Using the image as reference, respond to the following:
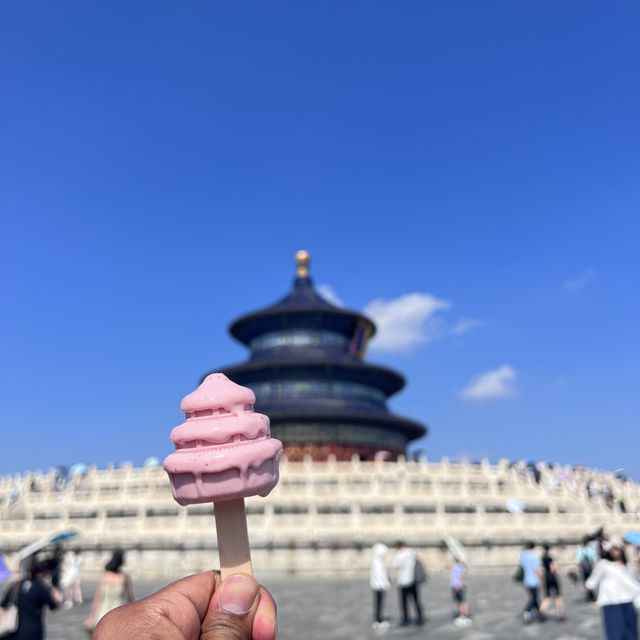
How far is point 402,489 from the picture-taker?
19.1m

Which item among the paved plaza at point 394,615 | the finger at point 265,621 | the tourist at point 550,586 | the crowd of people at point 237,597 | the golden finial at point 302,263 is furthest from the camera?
the golden finial at point 302,263

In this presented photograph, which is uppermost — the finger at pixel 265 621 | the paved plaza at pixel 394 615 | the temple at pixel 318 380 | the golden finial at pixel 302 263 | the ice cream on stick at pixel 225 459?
the golden finial at pixel 302 263

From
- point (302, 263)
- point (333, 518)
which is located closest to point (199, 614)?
point (333, 518)

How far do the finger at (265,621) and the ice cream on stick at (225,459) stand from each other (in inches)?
6.2

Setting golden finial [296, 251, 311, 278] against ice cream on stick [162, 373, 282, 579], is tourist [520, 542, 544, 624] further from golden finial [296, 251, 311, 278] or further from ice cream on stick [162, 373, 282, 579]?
golden finial [296, 251, 311, 278]

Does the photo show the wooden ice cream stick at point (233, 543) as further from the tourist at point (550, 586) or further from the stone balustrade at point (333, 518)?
the stone balustrade at point (333, 518)

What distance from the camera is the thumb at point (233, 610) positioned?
2.21m

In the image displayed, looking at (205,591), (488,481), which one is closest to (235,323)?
(488,481)

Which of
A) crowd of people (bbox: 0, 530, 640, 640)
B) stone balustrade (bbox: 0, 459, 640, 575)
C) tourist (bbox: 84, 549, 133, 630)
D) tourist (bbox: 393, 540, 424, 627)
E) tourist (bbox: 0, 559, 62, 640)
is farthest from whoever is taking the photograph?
stone balustrade (bbox: 0, 459, 640, 575)

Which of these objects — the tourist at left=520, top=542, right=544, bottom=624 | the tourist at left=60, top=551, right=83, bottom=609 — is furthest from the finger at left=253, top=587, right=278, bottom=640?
the tourist at left=60, top=551, right=83, bottom=609

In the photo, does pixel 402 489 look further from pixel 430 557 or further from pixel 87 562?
pixel 87 562

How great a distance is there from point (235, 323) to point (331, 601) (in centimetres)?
3055

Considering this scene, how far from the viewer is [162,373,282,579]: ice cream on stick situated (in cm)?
233

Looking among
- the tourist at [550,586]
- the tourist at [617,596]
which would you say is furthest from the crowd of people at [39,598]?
the tourist at [550,586]
